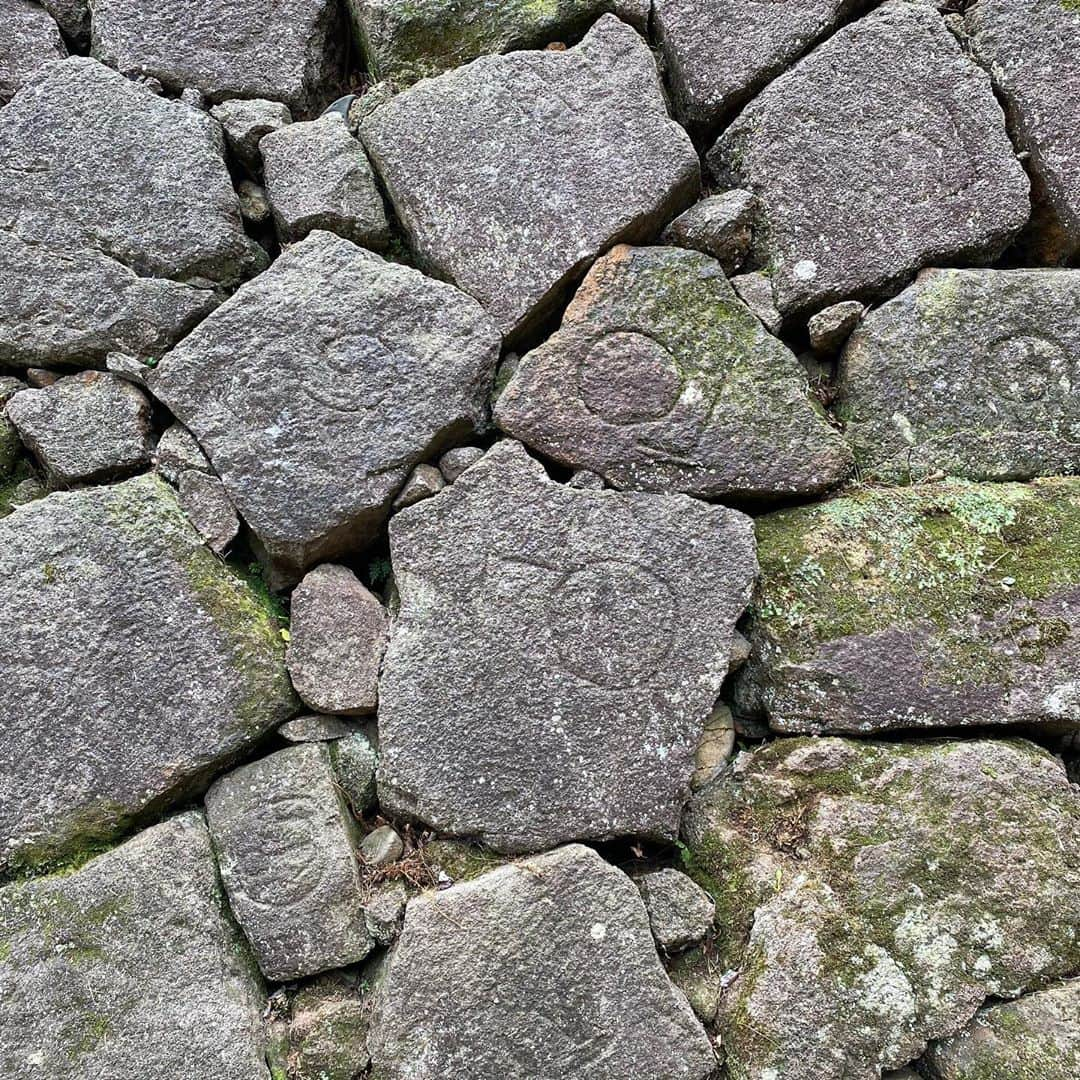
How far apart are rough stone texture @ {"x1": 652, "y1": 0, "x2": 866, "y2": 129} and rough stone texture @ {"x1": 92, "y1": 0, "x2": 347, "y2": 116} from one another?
956 mm

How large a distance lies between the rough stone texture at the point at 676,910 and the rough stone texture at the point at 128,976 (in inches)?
32.2

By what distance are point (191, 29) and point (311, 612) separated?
150 centimetres

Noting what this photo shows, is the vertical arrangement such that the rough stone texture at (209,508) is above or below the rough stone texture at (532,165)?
below

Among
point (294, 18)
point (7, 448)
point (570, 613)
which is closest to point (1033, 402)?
point (570, 613)

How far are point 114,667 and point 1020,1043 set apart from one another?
6.21 ft

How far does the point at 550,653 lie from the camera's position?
164cm

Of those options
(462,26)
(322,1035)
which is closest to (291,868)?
Answer: (322,1035)

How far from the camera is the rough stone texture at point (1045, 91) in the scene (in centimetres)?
184

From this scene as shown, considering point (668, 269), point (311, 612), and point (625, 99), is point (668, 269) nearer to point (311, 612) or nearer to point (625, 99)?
point (625, 99)

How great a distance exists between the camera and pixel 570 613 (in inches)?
65.2

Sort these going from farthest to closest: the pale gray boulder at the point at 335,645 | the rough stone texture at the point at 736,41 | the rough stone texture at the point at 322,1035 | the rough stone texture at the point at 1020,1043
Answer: the rough stone texture at the point at 736,41, the pale gray boulder at the point at 335,645, the rough stone texture at the point at 322,1035, the rough stone texture at the point at 1020,1043

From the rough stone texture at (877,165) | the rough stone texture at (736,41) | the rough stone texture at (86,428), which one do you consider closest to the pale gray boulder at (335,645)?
the rough stone texture at (86,428)

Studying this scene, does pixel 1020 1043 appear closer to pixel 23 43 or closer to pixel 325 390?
pixel 325 390

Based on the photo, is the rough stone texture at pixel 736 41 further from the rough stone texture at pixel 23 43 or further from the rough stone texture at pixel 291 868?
the rough stone texture at pixel 291 868
